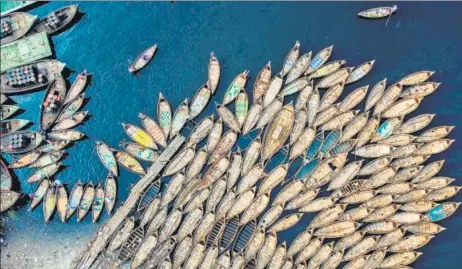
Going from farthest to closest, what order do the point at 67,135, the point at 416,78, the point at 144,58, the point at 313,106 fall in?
the point at 144,58
the point at 67,135
the point at 313,106
the point at 416,78

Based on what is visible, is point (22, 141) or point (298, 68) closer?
point (298, 68)

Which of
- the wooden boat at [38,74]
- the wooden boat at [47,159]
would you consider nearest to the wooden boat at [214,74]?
the wooden boat at [38,74]

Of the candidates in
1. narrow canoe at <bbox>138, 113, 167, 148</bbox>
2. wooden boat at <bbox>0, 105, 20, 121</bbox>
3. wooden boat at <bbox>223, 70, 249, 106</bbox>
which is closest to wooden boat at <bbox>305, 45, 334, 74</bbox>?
wooden boat at <bbox>223, 70, 249, 106</bbox>

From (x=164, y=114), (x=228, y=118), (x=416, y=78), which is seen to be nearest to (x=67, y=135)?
(x=164, y=114)

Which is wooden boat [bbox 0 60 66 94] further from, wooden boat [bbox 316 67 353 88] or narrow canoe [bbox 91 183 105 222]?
wooden boat [bbox 316 67 353 88]

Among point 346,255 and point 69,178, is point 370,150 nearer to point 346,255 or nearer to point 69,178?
point 346,255

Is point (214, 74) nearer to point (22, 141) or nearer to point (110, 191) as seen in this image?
point (110, 191)

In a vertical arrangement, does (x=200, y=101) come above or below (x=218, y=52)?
below
